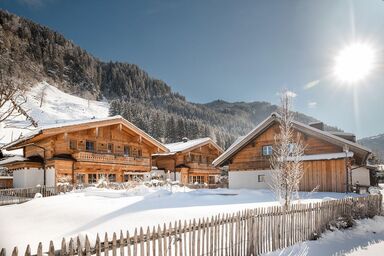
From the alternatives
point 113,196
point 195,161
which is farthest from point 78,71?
point 113,196

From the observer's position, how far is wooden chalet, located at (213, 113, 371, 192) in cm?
2380

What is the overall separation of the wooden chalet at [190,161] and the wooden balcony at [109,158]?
5479 mm

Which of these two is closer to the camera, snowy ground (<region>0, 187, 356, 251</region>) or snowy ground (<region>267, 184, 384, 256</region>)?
snowy ground (<region>267, 184, 384, 256</region>)

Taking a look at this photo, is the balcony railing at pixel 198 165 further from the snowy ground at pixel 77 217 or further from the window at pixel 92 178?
the snowy ground at pixel 77 217

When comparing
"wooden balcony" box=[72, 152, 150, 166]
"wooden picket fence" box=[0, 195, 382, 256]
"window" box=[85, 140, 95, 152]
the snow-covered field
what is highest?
the snow-covered field

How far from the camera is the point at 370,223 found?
47.3 feet

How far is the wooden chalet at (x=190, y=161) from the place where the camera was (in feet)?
146

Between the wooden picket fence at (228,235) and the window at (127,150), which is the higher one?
the window at (127,150)

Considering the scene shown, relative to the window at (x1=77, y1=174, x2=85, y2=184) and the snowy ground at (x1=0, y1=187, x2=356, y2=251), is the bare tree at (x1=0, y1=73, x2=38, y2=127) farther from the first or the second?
the window at (x1=77, y1=174, x2=85, y2=184)

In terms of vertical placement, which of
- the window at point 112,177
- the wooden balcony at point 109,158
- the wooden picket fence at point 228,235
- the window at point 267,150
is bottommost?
the window at point 112,177

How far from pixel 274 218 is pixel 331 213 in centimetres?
410

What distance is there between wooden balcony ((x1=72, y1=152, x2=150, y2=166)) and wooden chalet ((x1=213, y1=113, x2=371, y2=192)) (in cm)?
1131

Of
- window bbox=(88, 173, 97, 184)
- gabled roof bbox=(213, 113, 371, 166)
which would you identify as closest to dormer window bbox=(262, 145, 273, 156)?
gabled roof bbox=(213, 113, 371, 166)

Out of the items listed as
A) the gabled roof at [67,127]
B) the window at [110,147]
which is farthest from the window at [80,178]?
the gabled roof at [67,127]
